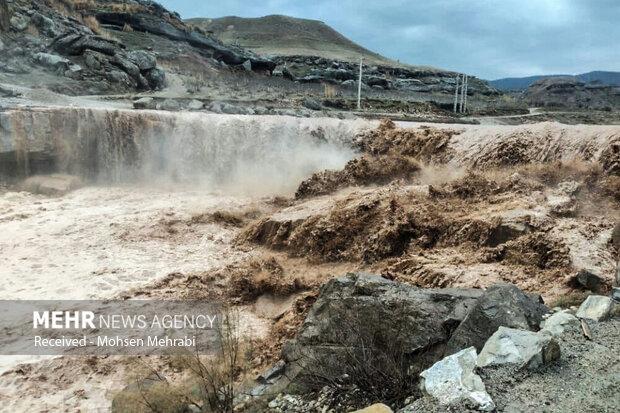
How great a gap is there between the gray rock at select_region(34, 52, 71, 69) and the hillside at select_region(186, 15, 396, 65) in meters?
34.6

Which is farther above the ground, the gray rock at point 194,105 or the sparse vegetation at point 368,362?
the gray rock at point 194,105

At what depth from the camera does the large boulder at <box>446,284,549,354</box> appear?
4473mm

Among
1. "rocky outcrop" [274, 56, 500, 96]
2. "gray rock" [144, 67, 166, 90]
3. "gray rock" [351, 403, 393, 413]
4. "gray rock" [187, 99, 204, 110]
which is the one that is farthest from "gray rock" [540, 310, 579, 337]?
"rocky outcrop" [274, 56, 500, 96]

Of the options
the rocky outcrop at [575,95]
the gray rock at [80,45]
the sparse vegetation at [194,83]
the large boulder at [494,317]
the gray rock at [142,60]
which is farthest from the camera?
the rocky outcrop at [575,95]

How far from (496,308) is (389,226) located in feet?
14.3

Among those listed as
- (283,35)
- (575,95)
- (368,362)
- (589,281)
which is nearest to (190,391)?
(368,362)

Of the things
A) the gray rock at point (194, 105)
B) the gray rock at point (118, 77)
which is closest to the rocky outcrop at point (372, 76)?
the gray rock at point (118, 77)

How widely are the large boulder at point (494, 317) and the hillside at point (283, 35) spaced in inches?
2054

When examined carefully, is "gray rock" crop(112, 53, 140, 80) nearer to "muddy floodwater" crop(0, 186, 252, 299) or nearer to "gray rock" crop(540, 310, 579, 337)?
"muddy floodwater" crop(0, 186, 252, 299)

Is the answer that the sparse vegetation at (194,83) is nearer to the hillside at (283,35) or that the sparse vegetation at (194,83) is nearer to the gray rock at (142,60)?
the gray rock at (142,60)

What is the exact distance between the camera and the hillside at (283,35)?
193 feet

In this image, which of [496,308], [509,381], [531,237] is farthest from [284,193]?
[509,381]

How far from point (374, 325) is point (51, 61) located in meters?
20.0

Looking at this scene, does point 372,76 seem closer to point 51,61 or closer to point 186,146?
point 51,61
